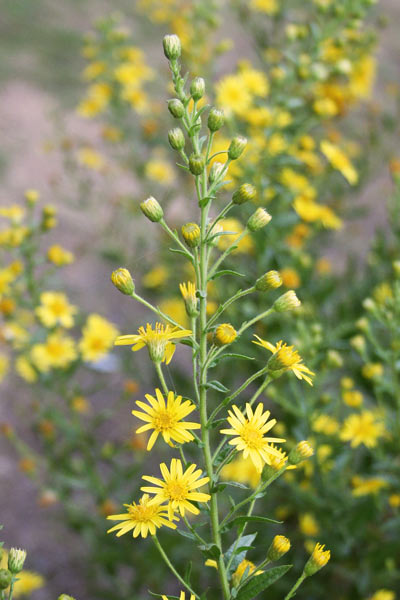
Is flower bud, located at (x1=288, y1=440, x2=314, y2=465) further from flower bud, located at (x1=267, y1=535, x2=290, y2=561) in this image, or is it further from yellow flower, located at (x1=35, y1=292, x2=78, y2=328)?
yellow flower, located at (x1=35, y1=292, x2=78, y2=328)

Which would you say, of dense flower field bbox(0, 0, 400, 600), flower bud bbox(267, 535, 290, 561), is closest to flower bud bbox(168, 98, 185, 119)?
dense flower field bbox(0, 0, 400, 600)

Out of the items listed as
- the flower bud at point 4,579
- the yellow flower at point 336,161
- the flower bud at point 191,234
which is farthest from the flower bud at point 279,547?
the yellow flower at point 336,161

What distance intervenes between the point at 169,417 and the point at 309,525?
5.24 feet

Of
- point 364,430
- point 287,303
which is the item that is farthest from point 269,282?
point 364,430

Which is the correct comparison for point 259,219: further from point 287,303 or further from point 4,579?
point 4,579

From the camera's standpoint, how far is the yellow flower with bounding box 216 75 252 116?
303cm

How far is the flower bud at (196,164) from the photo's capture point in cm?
122

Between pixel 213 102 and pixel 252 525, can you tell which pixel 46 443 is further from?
pixel 213 102

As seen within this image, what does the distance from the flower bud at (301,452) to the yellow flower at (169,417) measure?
0.25 m

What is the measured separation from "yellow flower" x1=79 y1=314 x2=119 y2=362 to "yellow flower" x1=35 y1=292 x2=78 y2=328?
14 centimetres

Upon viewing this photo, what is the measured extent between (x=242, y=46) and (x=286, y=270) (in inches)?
217

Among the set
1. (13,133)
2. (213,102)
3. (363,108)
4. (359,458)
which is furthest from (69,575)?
(363,108)

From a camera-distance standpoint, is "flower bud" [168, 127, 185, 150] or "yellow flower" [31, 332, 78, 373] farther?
"yellow flower" [31, 332, 78, 373]

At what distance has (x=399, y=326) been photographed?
215 centimetres
